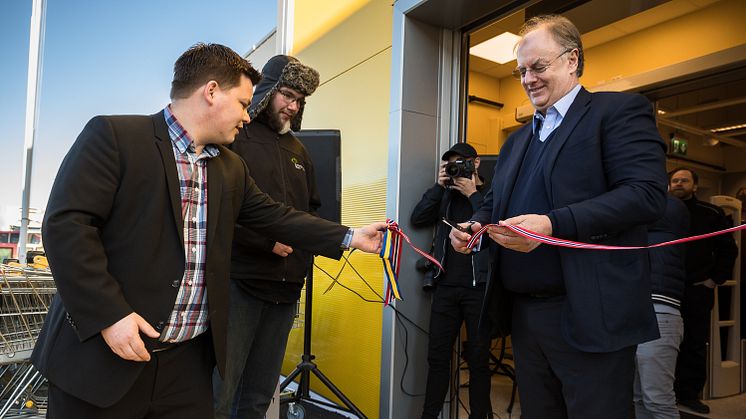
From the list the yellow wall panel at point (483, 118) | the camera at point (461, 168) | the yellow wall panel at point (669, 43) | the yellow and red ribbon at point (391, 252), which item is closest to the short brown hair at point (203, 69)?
the yellow and red ribbon at point (391, 252)

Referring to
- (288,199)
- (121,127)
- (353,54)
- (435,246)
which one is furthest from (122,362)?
(353,54)

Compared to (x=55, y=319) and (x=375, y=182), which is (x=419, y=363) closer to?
(x=375, y=182)

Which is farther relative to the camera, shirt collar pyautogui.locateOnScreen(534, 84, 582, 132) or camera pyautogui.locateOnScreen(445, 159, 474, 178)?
camera pyautogui.locateOnScreen(445, 159, 474, 178)

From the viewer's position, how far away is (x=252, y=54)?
19.1ft

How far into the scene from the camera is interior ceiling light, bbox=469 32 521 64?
A: 5152 mm

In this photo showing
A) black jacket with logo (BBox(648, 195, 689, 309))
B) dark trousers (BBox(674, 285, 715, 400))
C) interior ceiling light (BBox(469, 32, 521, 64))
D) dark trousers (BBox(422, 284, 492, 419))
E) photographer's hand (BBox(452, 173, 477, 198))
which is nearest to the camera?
black jacket with logo (BBox(648, 195, 689, 309))

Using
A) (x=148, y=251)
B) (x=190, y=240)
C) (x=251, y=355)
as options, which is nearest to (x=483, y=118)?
(x=251, y=355)

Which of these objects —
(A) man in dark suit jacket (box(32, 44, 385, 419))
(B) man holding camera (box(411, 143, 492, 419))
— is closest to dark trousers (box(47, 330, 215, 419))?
(A) man in dark suit jacket (box(32, 44, 385, 419))

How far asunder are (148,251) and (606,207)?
122cm

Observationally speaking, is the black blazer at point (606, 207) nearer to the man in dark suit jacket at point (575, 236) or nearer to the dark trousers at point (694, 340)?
the man in dark suit jacket at point (575, 236)

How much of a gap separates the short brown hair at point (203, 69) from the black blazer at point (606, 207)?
0.99 meters

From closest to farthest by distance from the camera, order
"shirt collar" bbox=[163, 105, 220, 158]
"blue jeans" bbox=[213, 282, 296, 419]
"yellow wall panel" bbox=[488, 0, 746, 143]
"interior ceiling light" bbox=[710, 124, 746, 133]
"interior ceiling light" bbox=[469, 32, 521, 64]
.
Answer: "shirt collar" bbox=[163, 105, 220, 158], "blue jeans" bbox=[213, 282, 296, 419], "yellow wall panel" bbox=[488, 0, 746, 143], "interior ceiling light" bbox=[710, 124, 746, 133], "interior ceiling light" bbox=[469, 32, 521, 64]

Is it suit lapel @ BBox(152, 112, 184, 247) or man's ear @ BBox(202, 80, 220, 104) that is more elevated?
man's ear @ BBox(202, 80, 220, 104)

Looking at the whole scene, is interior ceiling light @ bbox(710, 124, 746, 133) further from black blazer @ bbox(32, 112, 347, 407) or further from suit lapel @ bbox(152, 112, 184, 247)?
suit lapel @ bbox(152, 112, 184, 247)
